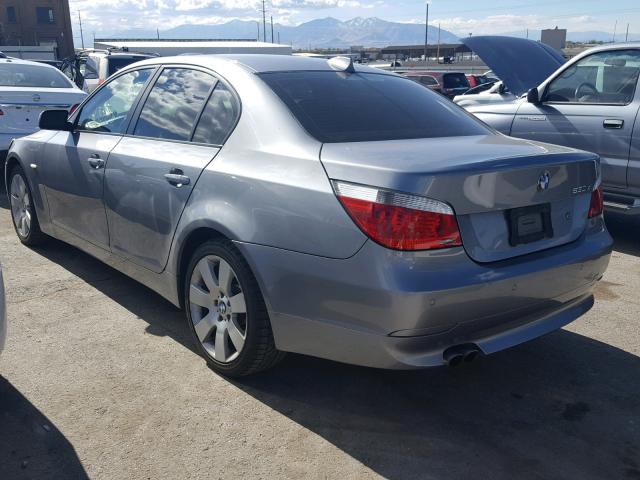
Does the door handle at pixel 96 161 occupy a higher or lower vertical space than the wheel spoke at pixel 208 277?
higher

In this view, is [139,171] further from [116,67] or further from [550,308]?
[116,67]

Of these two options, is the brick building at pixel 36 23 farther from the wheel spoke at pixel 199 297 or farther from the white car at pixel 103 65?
the wheel spoke at pixel 199 297

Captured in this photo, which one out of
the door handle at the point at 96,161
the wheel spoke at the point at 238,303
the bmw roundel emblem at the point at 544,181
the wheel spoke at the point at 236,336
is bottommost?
the wheel spoke at the point at 236,336

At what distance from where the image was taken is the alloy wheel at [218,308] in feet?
10.6

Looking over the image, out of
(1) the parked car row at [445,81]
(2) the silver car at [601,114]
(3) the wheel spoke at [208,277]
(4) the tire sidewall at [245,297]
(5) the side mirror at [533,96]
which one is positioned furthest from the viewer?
(1) the parked car row at [445,81]

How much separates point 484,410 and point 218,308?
1.42 meters

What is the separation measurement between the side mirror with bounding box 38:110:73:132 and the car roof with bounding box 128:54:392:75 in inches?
40.9

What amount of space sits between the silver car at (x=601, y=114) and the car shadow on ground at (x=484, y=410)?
2.47 metres

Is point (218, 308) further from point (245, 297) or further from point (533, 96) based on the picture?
point (533, 96)

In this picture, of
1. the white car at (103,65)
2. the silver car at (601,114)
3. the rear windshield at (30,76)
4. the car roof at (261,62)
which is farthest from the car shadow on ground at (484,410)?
the white car at (103,65)

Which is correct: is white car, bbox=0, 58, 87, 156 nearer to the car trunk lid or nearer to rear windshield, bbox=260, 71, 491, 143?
rear windshield, bbox=260, 71, 491, 143

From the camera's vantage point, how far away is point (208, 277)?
3385mm

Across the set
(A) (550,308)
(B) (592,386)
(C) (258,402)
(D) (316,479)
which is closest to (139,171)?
(C) (258,402)

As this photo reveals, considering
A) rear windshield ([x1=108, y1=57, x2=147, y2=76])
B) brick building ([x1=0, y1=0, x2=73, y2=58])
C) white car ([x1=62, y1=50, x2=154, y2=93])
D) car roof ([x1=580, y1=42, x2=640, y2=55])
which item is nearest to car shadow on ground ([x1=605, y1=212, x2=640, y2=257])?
car roof ([x1=580, y1=42, x2=640, y2=55])
